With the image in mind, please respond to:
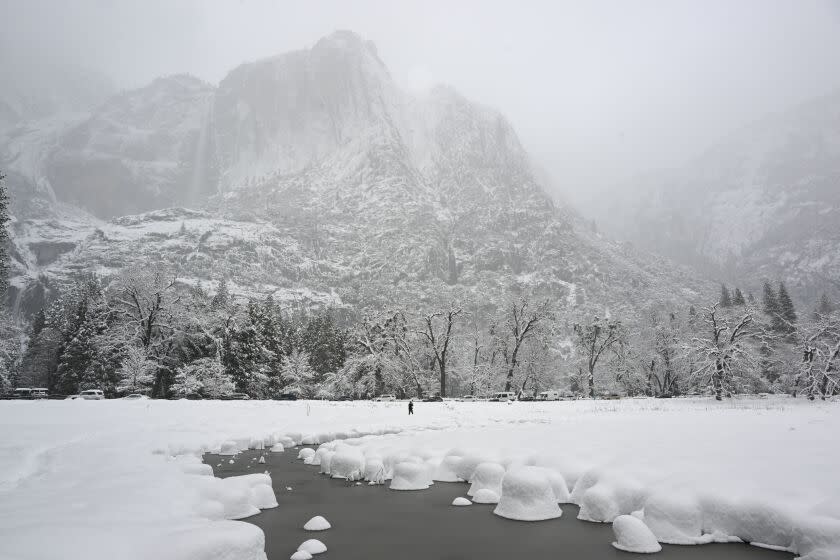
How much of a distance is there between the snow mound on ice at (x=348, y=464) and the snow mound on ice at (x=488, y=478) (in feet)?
14.8

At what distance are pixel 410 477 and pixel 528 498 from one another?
4808mm

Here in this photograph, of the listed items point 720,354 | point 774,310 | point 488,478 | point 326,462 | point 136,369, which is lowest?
point 326,462

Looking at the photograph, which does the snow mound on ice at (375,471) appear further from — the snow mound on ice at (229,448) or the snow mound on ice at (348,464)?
the snow mound on ice at (229,448)

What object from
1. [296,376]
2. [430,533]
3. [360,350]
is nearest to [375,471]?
[430,533]

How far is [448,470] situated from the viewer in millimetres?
16250

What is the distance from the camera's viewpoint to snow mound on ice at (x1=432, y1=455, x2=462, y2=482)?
16109 millimetres

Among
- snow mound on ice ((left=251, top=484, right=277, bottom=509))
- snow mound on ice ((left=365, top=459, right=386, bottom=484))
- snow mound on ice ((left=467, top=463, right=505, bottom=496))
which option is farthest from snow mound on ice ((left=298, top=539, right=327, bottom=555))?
snow mound on ice ((left=365, top=459, right=386, bottom=484))

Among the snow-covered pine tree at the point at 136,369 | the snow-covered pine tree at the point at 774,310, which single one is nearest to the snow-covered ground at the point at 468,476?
the snow-covered pine tree at the point at 136,369

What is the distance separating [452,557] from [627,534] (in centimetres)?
324

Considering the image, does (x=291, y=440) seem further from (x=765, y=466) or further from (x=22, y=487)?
(x=765, y=466)

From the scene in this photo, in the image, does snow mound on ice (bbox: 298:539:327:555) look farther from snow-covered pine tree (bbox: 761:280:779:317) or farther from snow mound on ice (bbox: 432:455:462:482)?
snow-covered pine tree (bbox: 761:280:779:317)

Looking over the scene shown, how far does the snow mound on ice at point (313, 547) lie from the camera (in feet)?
28.4

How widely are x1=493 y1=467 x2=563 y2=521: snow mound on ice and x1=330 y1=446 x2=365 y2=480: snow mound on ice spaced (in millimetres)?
6601

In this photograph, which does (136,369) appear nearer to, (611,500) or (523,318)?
(523,318)
